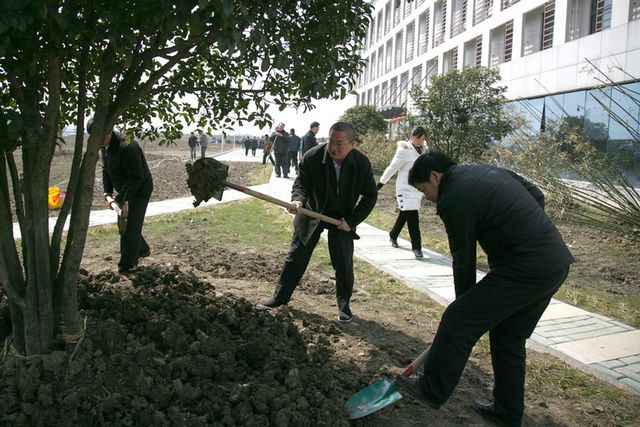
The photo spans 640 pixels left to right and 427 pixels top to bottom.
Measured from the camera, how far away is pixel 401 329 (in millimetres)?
4910

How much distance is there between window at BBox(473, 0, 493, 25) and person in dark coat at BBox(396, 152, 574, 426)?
25.4 m

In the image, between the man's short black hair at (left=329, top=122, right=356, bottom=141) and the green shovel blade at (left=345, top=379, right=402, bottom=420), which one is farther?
the man's short black hair at (left=329, top=122, right=356, bottom=141)

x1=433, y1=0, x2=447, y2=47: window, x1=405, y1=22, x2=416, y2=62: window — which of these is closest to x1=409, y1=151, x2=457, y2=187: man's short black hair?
x1=433, y1=0, x2=447, y2=47: window

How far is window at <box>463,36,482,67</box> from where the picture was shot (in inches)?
1073

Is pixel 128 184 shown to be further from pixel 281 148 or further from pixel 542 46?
pixel 542 46

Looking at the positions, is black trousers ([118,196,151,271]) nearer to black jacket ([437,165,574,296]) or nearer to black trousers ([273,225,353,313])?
black trousers ([273,225,353,313])

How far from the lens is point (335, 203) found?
4.87 m

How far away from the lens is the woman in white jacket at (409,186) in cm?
781

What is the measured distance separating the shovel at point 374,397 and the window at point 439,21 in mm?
32476

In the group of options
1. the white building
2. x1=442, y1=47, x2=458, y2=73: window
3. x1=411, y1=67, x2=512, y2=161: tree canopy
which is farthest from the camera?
x1=442, y1=47, x2=458, y2=73: window

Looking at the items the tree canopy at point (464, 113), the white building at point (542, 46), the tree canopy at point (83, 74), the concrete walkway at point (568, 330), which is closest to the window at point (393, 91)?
the white building at point (542, 46)

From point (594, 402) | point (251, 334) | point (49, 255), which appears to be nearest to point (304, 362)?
point (251, 334)

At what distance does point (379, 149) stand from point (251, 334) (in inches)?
708

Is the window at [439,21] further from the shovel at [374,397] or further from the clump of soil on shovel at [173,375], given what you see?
the shovel at [374,397]
